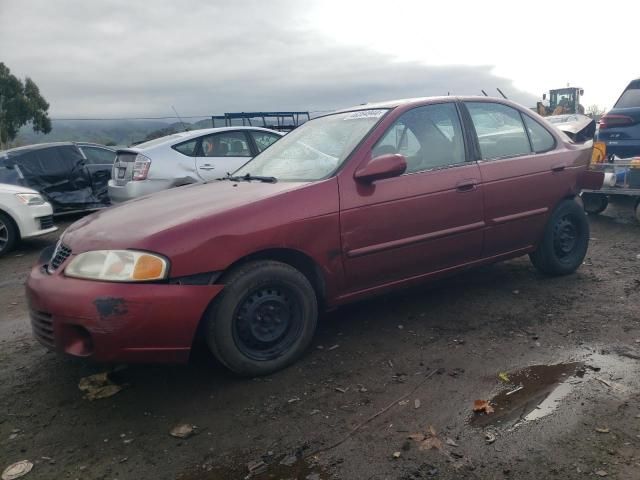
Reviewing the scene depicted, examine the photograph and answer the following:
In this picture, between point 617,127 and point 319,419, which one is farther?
point 617,127

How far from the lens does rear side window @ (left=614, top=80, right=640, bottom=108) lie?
27.7 feet

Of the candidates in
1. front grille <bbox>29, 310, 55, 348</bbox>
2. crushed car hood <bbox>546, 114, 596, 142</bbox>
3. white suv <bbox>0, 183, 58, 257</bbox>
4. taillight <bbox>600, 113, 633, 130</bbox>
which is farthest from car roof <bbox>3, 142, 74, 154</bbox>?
taillight <bbox>600, 113, 633, 130</bbox>

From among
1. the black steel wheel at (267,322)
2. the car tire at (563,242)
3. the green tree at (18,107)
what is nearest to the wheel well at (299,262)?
the black steel wheel at (267,322)

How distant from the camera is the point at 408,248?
398 centimetres

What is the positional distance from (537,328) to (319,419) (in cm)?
192

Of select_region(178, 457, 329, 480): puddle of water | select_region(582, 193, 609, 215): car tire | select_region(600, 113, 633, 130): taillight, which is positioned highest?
select_region(600, 113, 633, 130): taillight

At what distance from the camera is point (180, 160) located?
810 centimetres

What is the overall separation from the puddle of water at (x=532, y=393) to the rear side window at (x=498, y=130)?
1.82 metres

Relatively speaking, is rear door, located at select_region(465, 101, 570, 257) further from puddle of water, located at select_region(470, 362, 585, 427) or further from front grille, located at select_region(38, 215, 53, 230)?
front grille, located at select_region(38, 215, 53, 230)

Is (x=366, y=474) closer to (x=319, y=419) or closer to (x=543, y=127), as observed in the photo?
(x=319, y=419)

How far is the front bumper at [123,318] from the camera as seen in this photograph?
9.92 feet

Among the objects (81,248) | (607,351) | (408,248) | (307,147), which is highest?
(307,147)

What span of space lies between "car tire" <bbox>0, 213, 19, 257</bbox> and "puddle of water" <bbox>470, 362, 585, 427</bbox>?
7.18 m

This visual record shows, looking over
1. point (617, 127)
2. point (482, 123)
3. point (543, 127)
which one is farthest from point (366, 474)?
point (617, 127)
